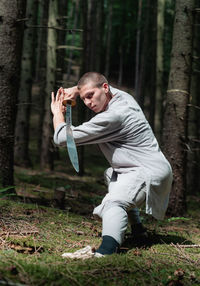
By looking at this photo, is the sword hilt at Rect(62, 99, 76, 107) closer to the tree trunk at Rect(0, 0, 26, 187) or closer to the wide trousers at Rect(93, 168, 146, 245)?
the wide trousers at Rect(93, 168, 146, 245)

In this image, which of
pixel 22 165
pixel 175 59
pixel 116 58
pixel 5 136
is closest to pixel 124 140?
pixel 5 136

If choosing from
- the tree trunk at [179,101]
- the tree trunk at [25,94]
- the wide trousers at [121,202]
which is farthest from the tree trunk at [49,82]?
the wide trousers at [121,202]

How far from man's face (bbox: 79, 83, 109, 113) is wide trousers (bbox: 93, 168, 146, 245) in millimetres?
710

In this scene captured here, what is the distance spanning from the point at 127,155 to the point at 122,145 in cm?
11

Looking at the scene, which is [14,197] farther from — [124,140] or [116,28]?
[116,28]

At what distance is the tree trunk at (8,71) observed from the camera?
182 inches

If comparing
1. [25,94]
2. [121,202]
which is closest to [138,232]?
[121,202]

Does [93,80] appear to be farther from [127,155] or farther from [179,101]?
[179,101]

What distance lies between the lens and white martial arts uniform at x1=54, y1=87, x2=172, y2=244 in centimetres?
315

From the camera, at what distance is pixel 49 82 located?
412 inches

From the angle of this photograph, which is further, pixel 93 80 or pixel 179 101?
pixel 179 101

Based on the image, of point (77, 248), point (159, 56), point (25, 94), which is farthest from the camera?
point (159, 56)

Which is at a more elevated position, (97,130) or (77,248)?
(97,130)

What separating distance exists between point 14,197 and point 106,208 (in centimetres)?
228
